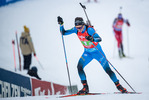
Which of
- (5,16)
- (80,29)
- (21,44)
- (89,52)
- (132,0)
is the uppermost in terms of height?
(5,16)

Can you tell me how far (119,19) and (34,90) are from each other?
6.44 feet

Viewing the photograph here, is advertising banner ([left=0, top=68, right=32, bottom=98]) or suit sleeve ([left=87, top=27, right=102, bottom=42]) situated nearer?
suit sleeve ([left=87, top=27, right=102, bottom=42])

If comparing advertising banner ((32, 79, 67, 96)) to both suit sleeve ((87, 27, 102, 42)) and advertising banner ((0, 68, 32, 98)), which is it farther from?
suit sleeve ((87, 27, 102, 42))

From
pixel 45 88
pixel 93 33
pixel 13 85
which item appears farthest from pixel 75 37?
pixel 13 85

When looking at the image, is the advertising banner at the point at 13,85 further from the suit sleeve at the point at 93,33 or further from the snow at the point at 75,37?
the suit sleeve at the point at 93,33

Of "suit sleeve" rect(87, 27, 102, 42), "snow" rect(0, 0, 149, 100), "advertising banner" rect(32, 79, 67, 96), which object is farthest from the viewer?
"advertising banner" rect(32, 79, 67, 96)

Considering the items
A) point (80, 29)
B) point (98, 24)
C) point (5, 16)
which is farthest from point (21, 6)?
point (80, 29)

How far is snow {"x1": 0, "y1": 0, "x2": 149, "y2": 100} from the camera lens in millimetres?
2953

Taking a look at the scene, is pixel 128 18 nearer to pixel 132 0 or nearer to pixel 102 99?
pixel 132 0

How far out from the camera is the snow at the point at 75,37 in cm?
295

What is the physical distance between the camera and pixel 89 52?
2.31 metres

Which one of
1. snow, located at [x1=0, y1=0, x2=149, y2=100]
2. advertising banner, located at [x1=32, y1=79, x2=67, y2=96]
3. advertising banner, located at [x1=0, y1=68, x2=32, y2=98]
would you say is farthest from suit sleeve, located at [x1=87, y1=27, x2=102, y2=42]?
advertising banner, located at [x1=0, y1=68, x2=32, y2=98]

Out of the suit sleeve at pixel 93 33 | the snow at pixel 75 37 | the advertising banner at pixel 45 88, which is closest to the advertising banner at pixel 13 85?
the advertising banner at pixel 45 88

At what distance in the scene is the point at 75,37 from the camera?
3064 mm
